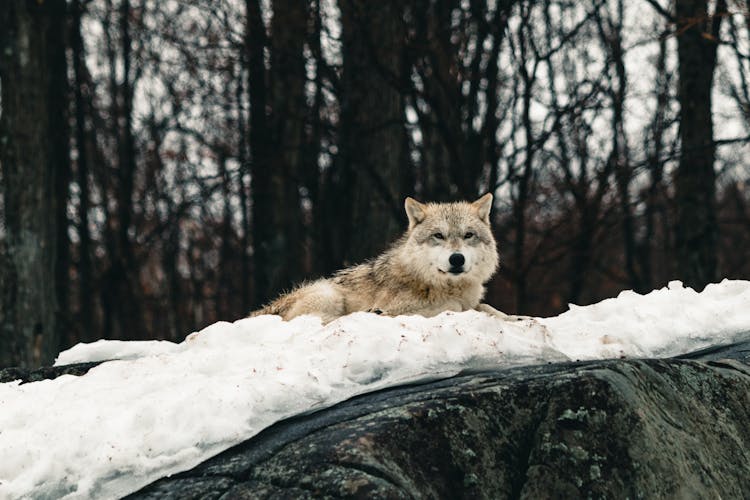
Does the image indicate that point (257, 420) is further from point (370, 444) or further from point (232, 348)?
point (232, 348)

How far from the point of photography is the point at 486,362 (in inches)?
184

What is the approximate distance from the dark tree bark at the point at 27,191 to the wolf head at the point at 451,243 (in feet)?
18.2

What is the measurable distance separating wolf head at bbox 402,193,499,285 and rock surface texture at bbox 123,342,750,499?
8.46 ft

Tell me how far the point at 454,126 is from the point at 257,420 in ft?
26.7

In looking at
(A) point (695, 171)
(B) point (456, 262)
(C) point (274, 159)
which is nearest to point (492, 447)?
(B) point (456, 262)

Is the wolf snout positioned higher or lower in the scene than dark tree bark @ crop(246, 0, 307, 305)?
lower

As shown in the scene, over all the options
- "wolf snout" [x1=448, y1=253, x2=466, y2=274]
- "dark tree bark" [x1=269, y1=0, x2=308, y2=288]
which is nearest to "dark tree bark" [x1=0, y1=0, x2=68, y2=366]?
"dark tree bark" [x1=269, y1=0, x2=308, y2=288]

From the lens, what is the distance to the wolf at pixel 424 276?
7113 millimetres

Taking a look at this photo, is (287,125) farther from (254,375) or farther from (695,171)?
(254,375)

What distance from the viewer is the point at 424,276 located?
23.6 ft

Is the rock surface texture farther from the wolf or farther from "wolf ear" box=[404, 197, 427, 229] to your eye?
"wolf ear" box=[404, 197, 427, 229]

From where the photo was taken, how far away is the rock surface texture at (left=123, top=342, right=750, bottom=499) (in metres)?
3.63

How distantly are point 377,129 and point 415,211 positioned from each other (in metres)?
4.03

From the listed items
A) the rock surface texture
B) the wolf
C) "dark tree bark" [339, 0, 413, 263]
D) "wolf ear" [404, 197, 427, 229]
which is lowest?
the rock surface texture
